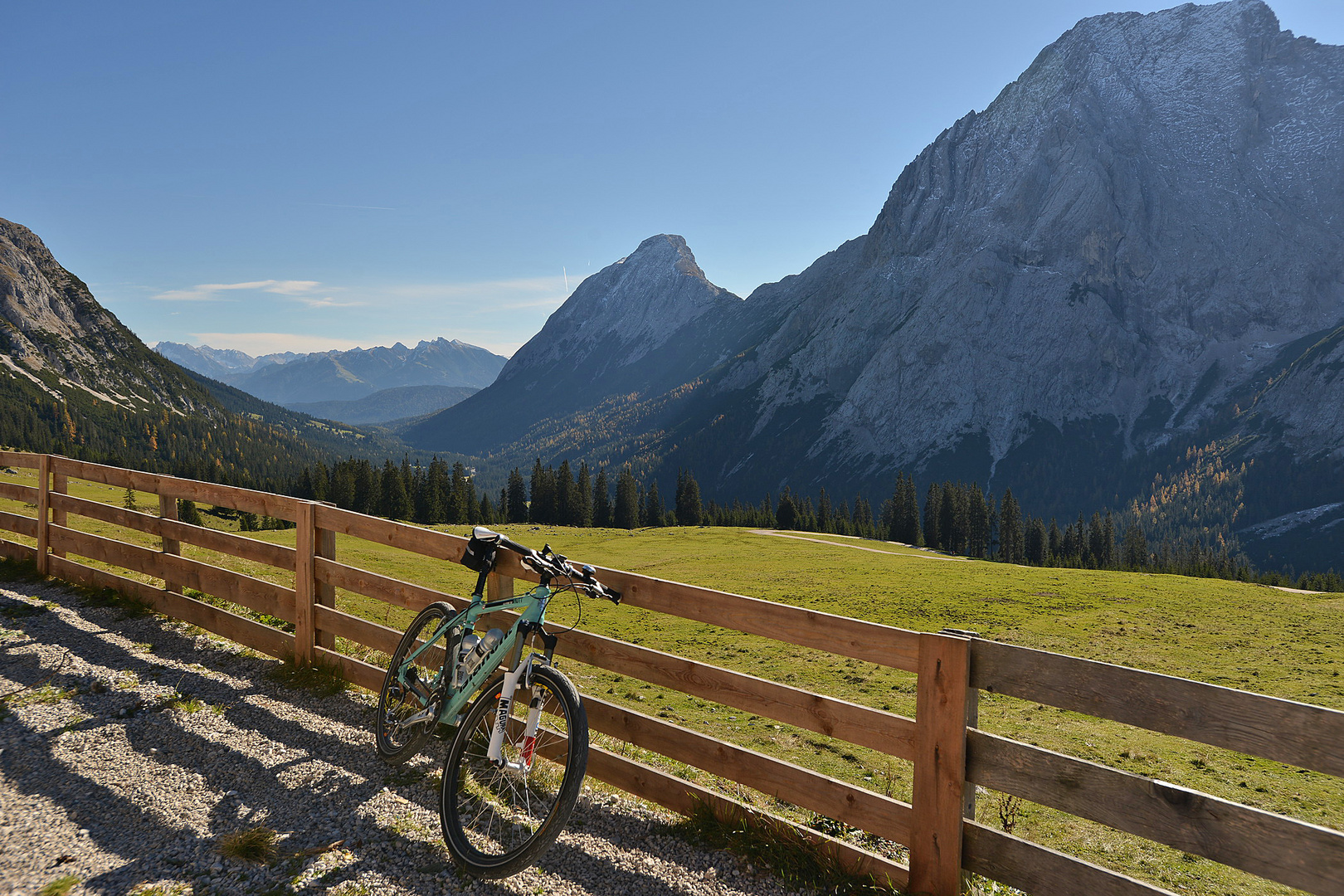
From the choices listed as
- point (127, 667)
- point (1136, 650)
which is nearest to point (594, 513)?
point (1136, 650)

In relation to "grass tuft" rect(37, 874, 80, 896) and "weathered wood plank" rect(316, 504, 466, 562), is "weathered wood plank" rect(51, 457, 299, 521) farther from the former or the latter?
"grass tuft" rect(37, 874, 80, 896)

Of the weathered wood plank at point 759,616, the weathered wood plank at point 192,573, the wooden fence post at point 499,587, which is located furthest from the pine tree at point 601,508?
the weathered wood plank at point 759,616

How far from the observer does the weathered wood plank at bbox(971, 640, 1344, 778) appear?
12.1 feet

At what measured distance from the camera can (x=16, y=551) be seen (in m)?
13.9

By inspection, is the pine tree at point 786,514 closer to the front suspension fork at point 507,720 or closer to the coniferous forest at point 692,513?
the coniferous forest at point 692,513

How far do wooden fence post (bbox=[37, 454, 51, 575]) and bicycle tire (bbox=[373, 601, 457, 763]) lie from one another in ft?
33.3

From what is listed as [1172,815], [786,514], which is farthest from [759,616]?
[786,514]

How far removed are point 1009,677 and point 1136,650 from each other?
2344cm

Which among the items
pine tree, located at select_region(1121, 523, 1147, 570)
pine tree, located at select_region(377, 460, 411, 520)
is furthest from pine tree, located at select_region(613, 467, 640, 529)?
pine tree, located at select_region(1121, 523, 1147, 570)

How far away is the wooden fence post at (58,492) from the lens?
1292cm

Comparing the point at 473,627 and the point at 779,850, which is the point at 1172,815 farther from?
the point at 473,627

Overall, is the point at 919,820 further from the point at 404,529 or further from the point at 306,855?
the point at 404,529

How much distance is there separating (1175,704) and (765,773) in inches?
124

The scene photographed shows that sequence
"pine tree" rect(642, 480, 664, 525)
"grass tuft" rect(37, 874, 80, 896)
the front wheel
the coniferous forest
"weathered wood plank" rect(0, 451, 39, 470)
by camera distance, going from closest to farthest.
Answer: "grass tuft" rect(37, 874, 80, 896), the front wheel, "weathered wood plank" rect(0, 451, 39, 470), the coniferous forest, "pine tree" rect(642, 480, 664, 525)
